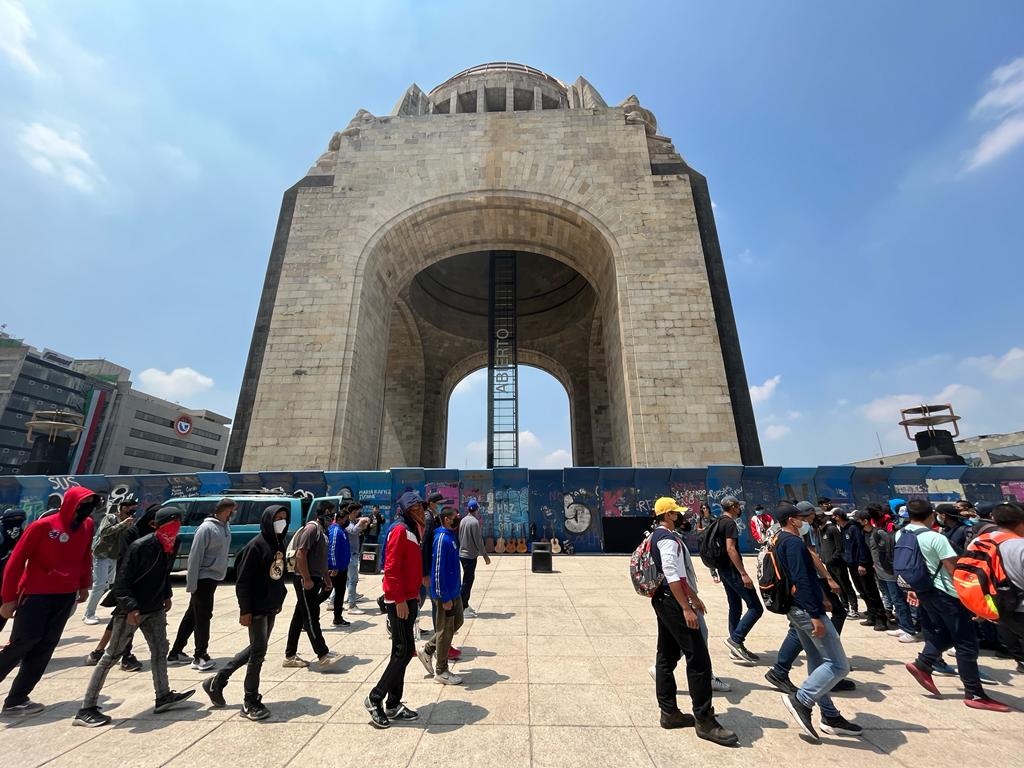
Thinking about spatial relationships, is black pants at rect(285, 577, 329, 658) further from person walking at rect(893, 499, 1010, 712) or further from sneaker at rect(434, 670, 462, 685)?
person walking at rect(893, 499, 1010, 712)

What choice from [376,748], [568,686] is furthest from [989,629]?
[376,748]

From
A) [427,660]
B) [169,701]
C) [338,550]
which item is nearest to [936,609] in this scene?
[427,660]

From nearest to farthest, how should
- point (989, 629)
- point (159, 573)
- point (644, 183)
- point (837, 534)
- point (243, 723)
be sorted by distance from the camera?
1. point (243, 723)
2. point (159, 573)
3. point (989, 629)
4. point (837, 534)
5. point (644, 183)

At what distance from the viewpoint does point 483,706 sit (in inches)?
142

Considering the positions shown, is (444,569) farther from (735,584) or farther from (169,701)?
(735,584)

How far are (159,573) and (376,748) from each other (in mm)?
2451

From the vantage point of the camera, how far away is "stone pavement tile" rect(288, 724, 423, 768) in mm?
2836

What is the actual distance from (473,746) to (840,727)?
9.19ft

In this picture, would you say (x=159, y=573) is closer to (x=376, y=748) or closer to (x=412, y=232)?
(x=376, y=748)

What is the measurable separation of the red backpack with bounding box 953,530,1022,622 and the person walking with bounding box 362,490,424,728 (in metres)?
4.74

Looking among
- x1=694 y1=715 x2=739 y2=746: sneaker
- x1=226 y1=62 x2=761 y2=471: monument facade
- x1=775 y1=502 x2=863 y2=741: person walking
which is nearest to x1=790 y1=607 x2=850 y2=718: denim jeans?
x1=775 y1=502 x2=863 y2=741: person walking

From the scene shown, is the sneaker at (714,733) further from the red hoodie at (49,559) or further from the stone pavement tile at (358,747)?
the red hoodie at (49,559)

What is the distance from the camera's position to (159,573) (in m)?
3.73

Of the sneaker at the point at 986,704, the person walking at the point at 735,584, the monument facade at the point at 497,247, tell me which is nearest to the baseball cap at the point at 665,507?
the person walking at the point at 735,584
